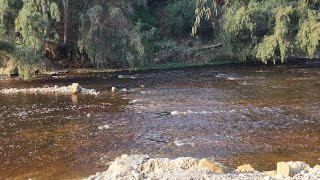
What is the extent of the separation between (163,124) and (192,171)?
7.63 m

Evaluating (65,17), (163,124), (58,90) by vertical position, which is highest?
(65,17)

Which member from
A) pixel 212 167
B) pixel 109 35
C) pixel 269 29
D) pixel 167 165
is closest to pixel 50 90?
pixel 109 35

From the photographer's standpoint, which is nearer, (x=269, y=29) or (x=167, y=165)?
(x=167, y=165)

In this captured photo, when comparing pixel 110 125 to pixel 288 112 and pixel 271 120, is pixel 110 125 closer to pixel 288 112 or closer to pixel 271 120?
pixel 271 120

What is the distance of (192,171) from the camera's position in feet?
37.2

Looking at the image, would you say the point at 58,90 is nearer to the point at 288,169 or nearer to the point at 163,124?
the point at 163,124

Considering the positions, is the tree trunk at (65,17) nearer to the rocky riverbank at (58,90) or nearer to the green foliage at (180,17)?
the rocky riverbank at (58,90)

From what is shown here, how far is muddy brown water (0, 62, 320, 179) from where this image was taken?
14438 millimetres

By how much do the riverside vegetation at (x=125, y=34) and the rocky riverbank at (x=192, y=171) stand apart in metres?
20.4

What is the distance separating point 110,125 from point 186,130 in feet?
11.2

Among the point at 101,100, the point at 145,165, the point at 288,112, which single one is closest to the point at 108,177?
the point at 145,165

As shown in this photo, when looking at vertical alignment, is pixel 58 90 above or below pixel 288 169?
above

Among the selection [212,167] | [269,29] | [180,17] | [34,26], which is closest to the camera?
[212,167]

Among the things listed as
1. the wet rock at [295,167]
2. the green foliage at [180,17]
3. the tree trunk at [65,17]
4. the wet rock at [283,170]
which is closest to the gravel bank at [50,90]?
the tree trunk at [65,17]
